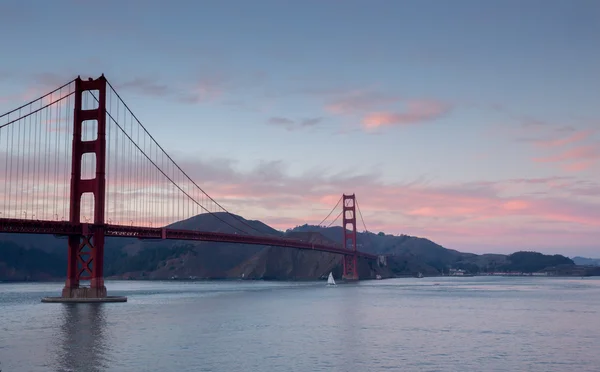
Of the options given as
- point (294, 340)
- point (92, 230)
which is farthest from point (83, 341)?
point (92, 230)

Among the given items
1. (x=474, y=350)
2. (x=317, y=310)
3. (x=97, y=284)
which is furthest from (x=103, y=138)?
(x=474, y=350)

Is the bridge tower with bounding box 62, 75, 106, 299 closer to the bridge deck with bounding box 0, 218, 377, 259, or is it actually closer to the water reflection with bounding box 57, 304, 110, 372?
the bridge deck with bounding box 0, 218, 377, 259

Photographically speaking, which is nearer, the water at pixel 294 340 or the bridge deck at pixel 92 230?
the water at pixel 294 340

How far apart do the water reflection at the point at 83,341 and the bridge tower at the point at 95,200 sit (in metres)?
8.36

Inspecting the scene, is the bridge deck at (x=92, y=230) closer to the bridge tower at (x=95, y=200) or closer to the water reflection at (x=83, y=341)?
the bridge tower at (x=95, y=200)

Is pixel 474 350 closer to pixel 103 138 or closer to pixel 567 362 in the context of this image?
pixel 567 362

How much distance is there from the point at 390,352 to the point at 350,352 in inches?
74.4

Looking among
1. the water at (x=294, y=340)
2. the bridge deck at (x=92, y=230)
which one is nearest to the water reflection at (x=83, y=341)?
the water at (x=294, y=340)

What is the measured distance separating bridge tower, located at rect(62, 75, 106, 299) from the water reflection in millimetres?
8363

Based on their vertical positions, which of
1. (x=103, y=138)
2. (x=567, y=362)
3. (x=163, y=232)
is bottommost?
(x=567, y=362)

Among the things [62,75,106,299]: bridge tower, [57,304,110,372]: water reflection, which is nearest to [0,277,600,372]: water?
[57,304,110,372]: water reflection

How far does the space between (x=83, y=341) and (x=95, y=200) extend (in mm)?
30246

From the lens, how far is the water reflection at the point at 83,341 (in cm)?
2954

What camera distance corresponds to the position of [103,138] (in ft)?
222
